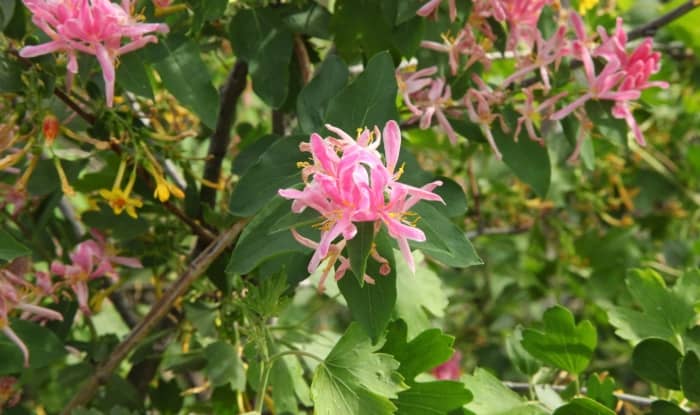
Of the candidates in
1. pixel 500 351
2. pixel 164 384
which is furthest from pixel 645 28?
pixel 500 351

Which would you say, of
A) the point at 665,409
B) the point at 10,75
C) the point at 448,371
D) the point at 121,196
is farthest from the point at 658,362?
the point at 448,371

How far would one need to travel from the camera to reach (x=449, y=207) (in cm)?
77

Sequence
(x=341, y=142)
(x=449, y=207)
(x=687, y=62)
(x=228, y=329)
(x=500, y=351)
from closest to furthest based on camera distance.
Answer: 1. (x=341, y=142)
2. (x=449, y=207)
3. (x=228, y=329)
4. (x=687, y=62)
5. (x=500, y=351)

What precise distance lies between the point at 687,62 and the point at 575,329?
0.98 m

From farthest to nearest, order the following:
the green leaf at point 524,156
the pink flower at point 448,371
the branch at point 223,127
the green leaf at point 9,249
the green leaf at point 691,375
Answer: the pink flower at point 448,371, the branch at point 223,127, the green leaf at point 524,156, the green leaf at point 691,375, the green leaf at point 9,249

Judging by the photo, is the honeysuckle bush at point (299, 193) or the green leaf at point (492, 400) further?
Answer: the green leaf at point (492, 400)

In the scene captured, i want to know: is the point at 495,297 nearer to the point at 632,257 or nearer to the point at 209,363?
the point at 632,257

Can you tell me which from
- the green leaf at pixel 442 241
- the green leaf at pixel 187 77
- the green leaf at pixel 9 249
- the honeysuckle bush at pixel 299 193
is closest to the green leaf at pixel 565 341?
the honeysuckle bush at pixel 299 193

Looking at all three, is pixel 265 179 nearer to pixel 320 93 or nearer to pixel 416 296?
pixel 320 93

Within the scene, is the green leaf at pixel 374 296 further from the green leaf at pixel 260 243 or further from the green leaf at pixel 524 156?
the green leaf at pixel 524 156

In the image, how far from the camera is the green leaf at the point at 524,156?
94 centimetres

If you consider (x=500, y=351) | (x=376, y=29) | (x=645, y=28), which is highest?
(x=376, y=29)

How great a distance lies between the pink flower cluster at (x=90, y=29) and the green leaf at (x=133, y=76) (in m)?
0.01

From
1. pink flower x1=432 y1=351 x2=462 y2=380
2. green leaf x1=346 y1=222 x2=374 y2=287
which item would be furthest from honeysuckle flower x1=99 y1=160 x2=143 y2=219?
pink flower x1=432 y1=351 x2=462 y2=380
